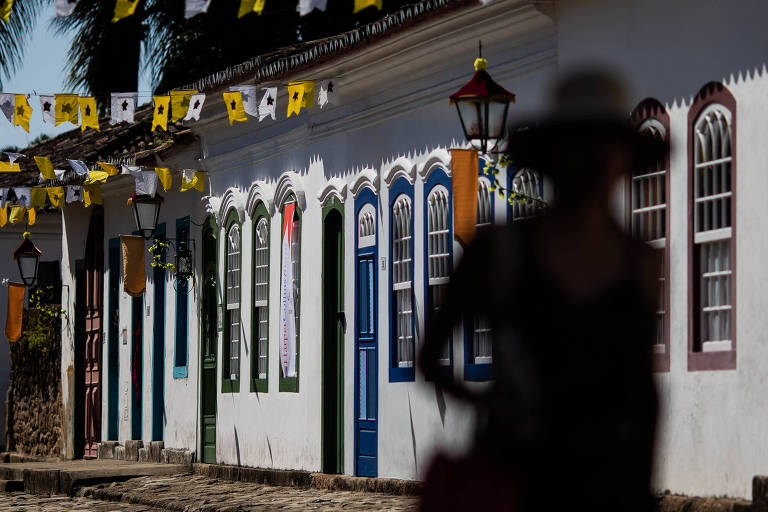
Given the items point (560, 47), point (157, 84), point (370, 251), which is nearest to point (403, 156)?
point (370, 251)

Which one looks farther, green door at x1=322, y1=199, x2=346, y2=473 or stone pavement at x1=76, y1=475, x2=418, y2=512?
green door at x1=322, y1=199, x2=346, y2=473

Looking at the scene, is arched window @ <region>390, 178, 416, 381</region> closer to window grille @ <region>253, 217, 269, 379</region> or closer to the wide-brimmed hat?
window grille @ <region>253, 217, 269, 379</region>

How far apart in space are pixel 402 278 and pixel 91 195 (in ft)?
23.1

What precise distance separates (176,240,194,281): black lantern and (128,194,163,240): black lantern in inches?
16.8

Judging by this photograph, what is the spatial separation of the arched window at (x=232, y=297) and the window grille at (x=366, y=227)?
11.0 feet

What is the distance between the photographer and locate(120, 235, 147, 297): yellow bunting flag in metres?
20.4

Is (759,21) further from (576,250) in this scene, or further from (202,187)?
(202,187)

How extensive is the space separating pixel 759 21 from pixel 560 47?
2.49 meters

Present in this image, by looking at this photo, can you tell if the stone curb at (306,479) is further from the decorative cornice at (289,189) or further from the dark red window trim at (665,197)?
the dark red window trim at (665,197)

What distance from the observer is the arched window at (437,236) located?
13531mm

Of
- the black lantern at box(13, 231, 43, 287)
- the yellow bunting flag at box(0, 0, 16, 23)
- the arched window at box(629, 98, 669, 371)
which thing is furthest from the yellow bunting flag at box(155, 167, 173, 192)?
the arched window at box(629, 98, 669, 371)

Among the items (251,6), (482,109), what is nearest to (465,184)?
(482,109)

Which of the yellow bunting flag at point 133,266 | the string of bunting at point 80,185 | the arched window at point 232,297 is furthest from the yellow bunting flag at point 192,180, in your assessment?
the yellow bunting flag at point 133,266

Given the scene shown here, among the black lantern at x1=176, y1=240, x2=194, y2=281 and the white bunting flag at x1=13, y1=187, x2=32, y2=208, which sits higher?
the white bunting flag at x1=13, y1=187, x2=32, y2=208
